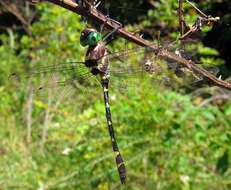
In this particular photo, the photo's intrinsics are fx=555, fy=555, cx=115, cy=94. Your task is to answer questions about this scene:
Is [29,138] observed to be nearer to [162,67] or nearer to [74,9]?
[162,67]

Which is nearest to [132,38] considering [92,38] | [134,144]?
[92,38]

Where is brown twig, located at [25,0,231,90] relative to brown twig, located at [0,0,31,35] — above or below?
above

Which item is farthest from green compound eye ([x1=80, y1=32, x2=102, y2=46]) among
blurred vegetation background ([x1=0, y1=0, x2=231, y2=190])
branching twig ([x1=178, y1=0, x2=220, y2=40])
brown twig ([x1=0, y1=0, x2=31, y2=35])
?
brown twig ([x1=0, y1=0, x2=31, y2=35])

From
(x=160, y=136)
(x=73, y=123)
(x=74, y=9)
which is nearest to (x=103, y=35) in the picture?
(x=74, y=9)

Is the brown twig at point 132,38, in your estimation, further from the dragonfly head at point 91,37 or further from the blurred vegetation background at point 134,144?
the blurred vegetation background at point 134,144

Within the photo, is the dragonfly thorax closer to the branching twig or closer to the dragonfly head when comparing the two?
the dragonfly head

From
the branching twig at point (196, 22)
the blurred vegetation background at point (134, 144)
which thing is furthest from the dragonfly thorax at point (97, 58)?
the blurred vegetation background at point (134, 144)

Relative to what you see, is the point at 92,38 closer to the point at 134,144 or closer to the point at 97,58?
the point at 97,58

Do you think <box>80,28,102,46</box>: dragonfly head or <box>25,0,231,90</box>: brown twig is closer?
<box>25,0,231,90</box>: brown twig
